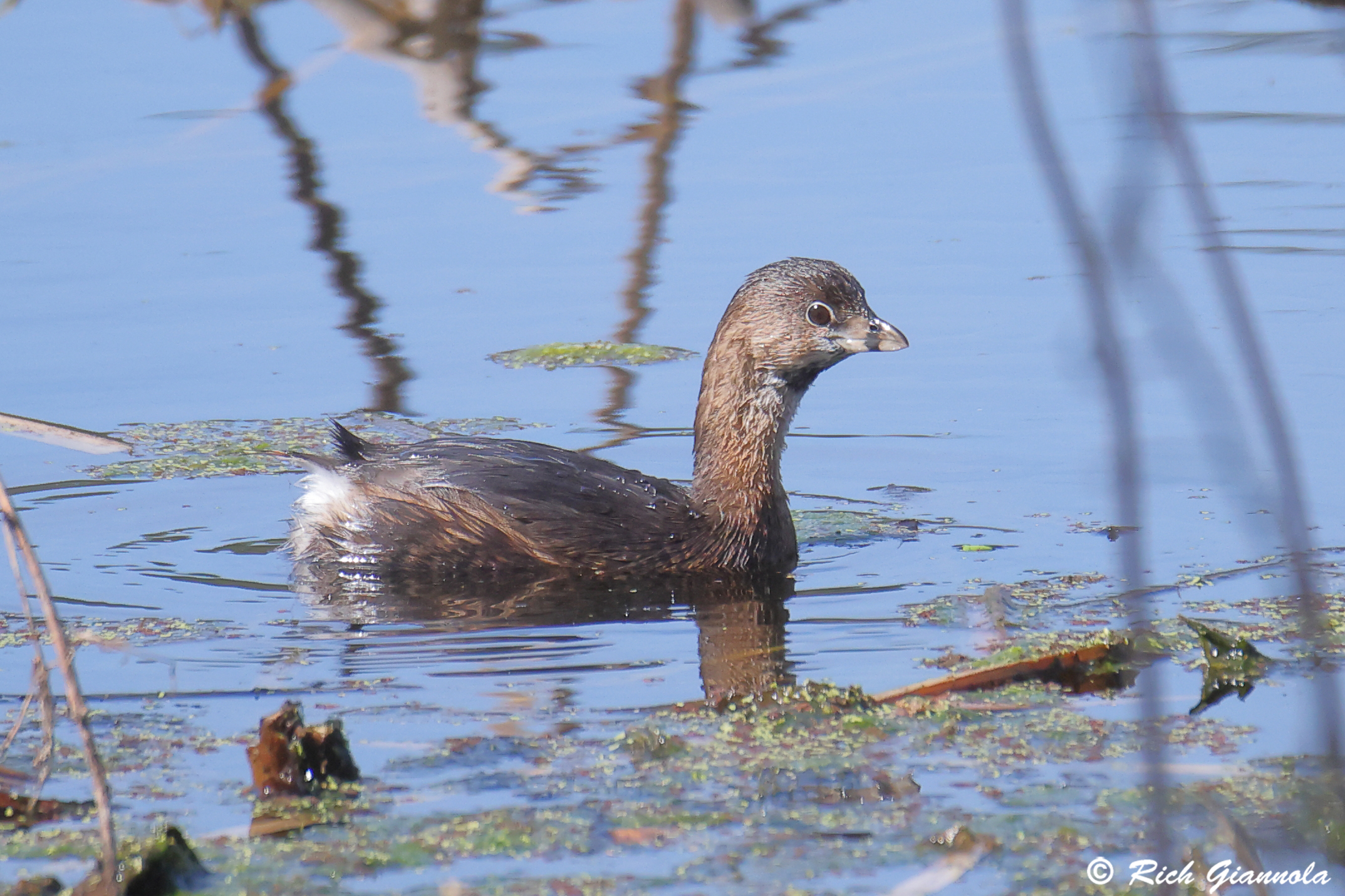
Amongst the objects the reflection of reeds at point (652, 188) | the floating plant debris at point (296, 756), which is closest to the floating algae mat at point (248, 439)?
the reflection of reeds at point (652, 188)

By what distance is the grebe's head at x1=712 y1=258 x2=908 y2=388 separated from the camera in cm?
684

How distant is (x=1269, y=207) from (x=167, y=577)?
6485mm

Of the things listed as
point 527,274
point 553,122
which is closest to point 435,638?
point 527,274

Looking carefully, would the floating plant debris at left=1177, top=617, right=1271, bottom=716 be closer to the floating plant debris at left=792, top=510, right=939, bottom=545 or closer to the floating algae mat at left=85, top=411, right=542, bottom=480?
the floating plant debris at left=792, top=510, right=939, bottom=545

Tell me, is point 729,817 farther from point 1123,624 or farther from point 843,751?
point 1123,624

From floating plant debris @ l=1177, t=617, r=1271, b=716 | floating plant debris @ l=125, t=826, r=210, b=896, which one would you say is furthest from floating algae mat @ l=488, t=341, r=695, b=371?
floating plant debris @ l=125, t=826, r=210, b=896

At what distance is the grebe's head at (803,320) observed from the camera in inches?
269

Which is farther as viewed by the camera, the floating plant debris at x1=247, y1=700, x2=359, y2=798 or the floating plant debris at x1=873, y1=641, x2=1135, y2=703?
the floating plant debris at x1=873, y1=641, x2=1135, y2=703

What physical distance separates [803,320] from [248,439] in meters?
2.44

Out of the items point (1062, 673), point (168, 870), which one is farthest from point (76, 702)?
point (1062, 673)

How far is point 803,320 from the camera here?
686 cm

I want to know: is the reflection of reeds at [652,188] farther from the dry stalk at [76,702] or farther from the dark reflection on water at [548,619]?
the dry stalk at [76,702]

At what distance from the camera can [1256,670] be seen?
484cm

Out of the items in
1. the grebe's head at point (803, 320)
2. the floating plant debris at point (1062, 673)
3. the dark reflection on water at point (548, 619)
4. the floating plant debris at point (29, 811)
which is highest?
the grebe's head at point (803, 320)
